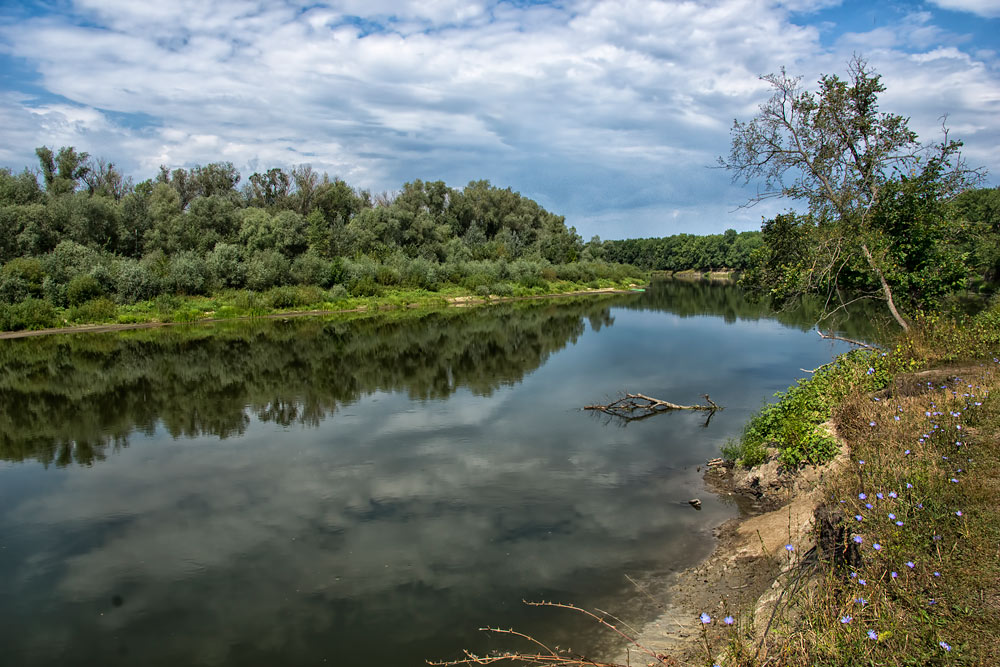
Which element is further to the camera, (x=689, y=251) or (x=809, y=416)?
(x=689, y=251)

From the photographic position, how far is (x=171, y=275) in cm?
4400

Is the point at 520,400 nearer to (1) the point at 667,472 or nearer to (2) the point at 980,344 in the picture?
(1) the point at 667,472

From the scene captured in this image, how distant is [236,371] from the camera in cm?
2438

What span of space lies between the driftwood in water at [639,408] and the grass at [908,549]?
695 cm

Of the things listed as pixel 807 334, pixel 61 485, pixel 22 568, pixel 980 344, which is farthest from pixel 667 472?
pixel 807 334

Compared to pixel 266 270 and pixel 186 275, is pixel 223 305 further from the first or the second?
pixel 266 270

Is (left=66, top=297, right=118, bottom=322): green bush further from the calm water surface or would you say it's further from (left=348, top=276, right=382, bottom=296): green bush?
(left=348, top=276, right=382, bottom=296): green bush

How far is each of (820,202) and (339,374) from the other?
17404 millimetres

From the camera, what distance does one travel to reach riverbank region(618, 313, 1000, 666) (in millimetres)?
4340

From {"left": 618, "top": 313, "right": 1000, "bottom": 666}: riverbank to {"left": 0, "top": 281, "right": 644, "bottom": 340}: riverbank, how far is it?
132 feet

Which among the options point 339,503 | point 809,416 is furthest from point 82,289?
point 809,416

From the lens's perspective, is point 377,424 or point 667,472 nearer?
point 667,472

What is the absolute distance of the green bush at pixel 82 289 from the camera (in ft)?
128

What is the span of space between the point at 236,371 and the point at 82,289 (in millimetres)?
23072
